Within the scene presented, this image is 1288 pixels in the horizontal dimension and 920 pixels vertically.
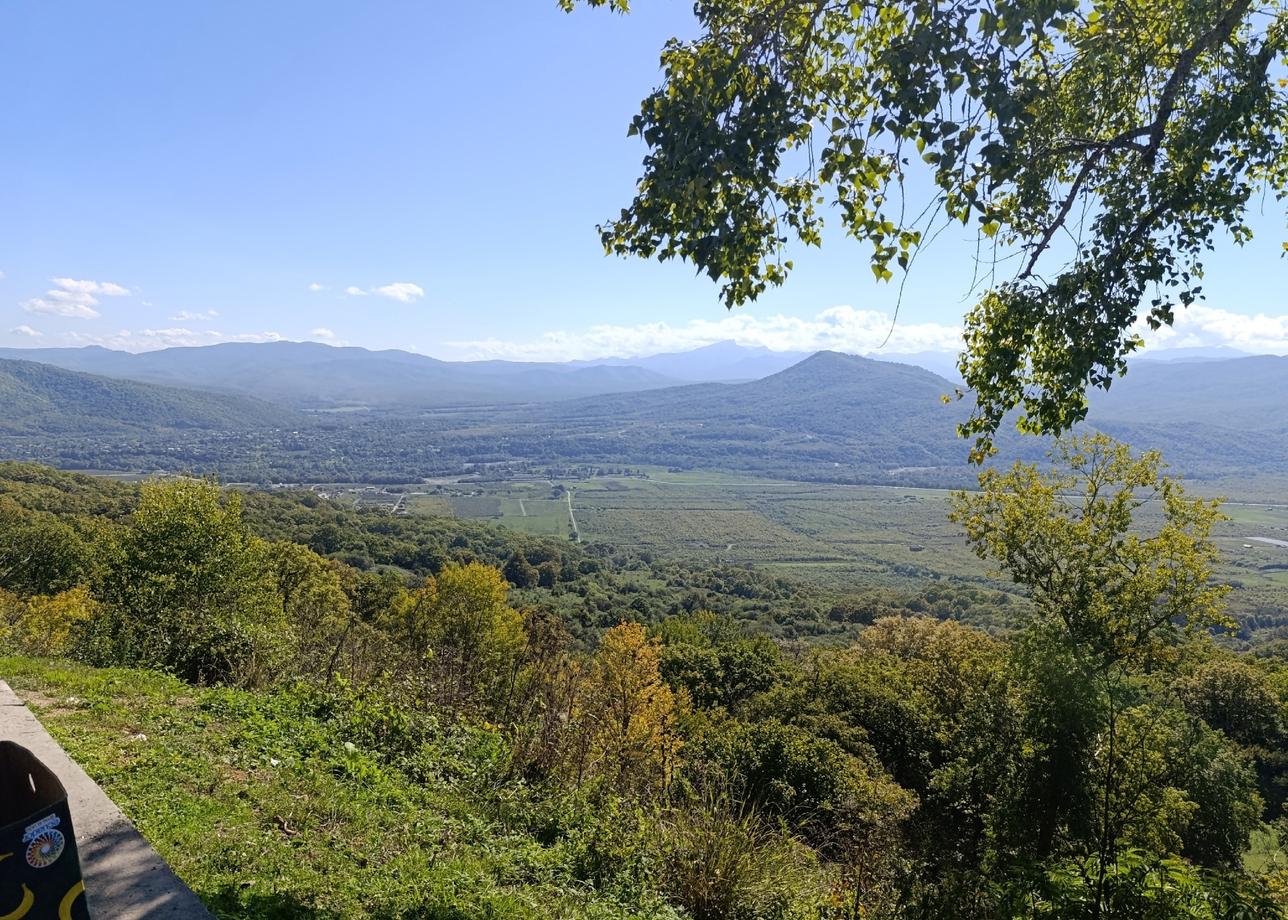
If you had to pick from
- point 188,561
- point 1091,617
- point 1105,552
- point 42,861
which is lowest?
point 188,561

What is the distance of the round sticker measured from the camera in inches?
62.0

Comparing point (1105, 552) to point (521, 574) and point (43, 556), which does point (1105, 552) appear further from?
point (521, 574)

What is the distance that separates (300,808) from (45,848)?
280cm

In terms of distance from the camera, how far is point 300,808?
4.07 meters

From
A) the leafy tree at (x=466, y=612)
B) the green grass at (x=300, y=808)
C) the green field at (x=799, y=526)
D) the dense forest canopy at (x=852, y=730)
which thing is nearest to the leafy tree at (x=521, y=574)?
the leafy tree at (x=466, y=612)

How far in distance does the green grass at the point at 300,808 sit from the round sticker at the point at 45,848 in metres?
1.55

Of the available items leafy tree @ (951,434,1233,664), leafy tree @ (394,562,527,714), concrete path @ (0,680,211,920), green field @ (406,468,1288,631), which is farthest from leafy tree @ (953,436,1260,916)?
green field @ (406,468,1288,631)

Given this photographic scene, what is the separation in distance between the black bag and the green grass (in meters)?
1.48

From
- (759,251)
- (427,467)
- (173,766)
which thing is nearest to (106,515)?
(173,766)

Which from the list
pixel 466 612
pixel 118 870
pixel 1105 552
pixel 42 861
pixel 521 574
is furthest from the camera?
pixel 521 574

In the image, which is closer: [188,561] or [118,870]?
[118,870]

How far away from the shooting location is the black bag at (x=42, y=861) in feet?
5.03

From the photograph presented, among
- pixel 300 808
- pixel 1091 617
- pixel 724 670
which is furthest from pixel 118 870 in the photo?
pixel 724 670

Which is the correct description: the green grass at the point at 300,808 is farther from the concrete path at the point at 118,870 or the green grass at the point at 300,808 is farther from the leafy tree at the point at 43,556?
the leafy tree at the point at 43,556
